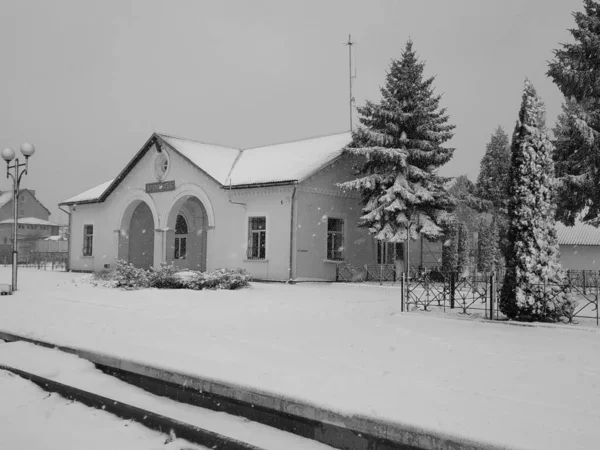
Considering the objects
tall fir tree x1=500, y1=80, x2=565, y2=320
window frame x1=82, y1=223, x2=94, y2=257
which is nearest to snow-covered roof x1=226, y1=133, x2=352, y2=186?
window frame x1=82, y1=223, x2=94, y2=257

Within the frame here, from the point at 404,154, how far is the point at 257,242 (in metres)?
7.45

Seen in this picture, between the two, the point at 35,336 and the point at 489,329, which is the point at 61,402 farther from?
the point at 489,329

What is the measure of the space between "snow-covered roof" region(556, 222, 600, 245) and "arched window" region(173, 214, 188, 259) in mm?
25237

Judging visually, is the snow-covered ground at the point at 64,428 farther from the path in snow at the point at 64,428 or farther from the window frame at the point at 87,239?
the window frame at the point at 87,239

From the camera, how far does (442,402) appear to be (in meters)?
5.44

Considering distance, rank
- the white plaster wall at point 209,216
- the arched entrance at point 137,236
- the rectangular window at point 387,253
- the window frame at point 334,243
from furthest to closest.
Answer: the arched entrance at point 137,236 < the rectangular window at point 387,253 < the window frame at point 334,243 < the white plaster wall at point 209,216

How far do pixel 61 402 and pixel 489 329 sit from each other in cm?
744

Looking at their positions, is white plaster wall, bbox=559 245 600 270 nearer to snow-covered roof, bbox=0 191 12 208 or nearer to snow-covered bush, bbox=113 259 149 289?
snow-covered bush, bbox=113 259 149 289

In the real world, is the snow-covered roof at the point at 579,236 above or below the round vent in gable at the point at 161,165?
below

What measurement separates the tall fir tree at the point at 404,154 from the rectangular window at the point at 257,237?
4126mm

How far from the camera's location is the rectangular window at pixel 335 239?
81.6 ft

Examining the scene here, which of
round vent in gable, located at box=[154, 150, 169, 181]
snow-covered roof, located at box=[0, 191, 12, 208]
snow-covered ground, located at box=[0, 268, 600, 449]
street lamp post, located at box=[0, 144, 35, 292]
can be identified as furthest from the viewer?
snow-covered roof, located at box=[0, 191, 12, 208]

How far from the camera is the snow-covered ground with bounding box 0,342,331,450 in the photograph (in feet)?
17.8

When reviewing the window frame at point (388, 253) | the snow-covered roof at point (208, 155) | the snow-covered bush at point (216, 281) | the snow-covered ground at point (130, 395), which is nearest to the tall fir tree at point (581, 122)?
the window frame at point (388, 253)
